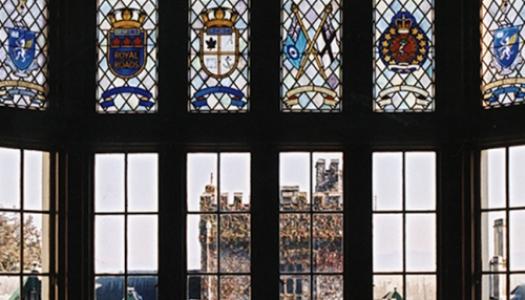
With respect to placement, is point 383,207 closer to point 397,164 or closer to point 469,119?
point 397,164

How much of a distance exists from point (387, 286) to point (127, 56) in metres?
2.13

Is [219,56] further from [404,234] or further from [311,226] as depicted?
[404,234]

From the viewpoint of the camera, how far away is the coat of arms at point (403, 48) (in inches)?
280

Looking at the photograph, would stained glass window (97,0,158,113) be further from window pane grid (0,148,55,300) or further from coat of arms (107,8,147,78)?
window pane grid (0,148,55,300)

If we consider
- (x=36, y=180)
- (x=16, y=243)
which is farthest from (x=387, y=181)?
(x=16, y=243)

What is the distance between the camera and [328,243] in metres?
6.98

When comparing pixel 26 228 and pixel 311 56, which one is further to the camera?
pixel 311 56

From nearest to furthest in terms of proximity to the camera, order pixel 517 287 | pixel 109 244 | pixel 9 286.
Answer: pixel 517 287 → pixel 9 286 → pixel 109 244

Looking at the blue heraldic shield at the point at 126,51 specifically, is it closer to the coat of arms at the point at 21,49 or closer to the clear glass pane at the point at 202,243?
the coat of arms at the point at 21,49

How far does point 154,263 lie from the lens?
6961 millimetres

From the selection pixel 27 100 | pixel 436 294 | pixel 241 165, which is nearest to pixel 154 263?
pixel 241 165

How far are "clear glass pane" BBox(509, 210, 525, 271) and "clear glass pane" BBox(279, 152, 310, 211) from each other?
4.01 ft

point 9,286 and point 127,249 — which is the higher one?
point 127,249

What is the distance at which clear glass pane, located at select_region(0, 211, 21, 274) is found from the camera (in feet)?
22.1
